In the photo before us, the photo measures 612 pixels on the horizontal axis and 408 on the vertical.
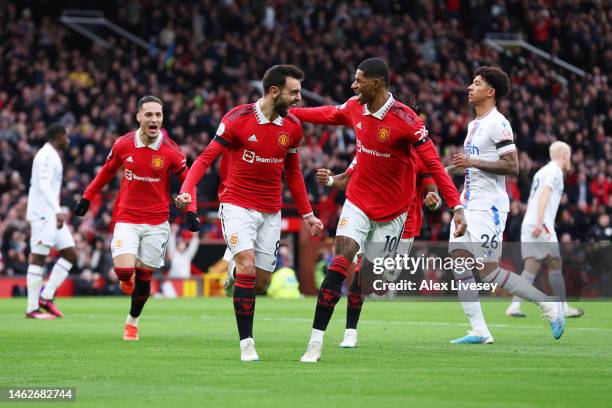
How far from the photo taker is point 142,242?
45.7ft

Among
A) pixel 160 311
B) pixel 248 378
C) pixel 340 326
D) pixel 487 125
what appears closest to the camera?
pixel 248 378

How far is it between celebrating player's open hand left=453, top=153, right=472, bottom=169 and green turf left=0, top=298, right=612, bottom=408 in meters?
1.88

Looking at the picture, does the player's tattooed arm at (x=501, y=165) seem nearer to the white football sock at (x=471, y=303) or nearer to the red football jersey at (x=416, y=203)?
the red football jersey at (x=416, y=203)

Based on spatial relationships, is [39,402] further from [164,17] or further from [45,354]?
[164,17]

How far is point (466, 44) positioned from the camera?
133 ft

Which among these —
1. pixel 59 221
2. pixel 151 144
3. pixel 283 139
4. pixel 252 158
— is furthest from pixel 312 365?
pixel 59 221

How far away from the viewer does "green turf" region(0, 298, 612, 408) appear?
824cm

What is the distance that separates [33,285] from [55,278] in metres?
0.58

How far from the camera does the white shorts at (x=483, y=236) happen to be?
42.8 ft

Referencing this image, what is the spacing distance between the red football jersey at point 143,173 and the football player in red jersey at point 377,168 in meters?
2.76

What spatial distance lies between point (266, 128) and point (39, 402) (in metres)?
3.98

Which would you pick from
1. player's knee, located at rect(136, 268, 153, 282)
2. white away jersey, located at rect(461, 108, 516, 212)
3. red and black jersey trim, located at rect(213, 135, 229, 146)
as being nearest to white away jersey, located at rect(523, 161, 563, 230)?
white away jersey, located at rect(461, 108, 516, 212)

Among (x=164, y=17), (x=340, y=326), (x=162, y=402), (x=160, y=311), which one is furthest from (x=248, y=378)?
(x=164, y=17)

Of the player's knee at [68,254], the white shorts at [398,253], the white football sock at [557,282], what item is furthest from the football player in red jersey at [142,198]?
the white football sock at [557,282]
